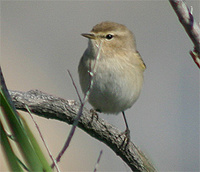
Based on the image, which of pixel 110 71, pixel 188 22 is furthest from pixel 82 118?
pixel 188 22

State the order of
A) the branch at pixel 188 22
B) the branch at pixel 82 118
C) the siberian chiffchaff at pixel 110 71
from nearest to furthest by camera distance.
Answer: the branch at pixel 188 22 → the branch at pixel 82 118 → the siberian chiffchaff at pixel 110 71

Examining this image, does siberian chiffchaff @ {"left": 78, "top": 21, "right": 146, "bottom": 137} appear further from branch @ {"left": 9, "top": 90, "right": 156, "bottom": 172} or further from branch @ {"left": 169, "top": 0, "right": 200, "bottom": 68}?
branch @ {"left": 169, "top": 0, "right": 200, "bottom": 68}

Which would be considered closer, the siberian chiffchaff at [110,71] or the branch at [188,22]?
Answer: the branch at [188,22]

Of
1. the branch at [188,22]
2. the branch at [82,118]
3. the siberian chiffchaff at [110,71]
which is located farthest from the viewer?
the siberian chiffchaff at [110,71]

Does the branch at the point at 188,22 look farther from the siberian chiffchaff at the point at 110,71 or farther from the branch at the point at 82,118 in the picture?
the siberian chiffchaff at the point at 110,71

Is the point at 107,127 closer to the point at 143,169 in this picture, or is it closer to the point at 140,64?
the point at 143,169

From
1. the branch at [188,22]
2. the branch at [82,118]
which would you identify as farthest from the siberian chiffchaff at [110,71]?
the branch at [188,22]

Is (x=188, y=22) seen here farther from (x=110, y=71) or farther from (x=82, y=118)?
(x=110, y=71)
